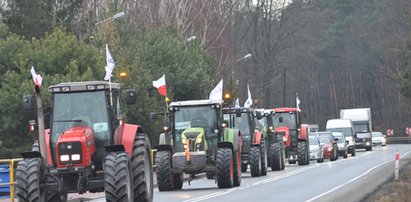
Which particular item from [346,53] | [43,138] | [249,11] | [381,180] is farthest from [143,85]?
[346,53]

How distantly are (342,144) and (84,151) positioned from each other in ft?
139

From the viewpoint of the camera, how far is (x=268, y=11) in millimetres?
94000

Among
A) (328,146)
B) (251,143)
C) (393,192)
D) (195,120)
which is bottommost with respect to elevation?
(393,192)

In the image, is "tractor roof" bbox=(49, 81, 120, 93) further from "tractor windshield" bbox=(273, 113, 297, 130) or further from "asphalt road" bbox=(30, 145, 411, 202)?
"tractor windshield" bbox=(273, 113, 297, 130)

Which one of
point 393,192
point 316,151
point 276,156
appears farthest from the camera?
point 316,151

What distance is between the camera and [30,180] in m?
18.4

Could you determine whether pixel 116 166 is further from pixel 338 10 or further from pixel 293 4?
pixel 338 10

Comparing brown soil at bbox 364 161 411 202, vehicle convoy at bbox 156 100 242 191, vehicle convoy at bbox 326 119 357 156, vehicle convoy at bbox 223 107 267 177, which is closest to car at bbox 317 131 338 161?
vehicle convoy at bbox 326 119 357 156

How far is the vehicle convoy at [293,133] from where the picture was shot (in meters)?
48.1

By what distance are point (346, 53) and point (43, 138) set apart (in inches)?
4293

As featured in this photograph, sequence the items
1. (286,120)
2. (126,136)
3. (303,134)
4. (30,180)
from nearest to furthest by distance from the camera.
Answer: (30,180), (126,136), (303,134), (286,120)

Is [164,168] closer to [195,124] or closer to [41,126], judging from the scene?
[195,124]

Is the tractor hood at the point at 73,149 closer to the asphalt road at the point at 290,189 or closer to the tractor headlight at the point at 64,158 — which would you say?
the tractor headlight at the point at 64,158

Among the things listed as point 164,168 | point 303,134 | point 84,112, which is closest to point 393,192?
point 164,168
